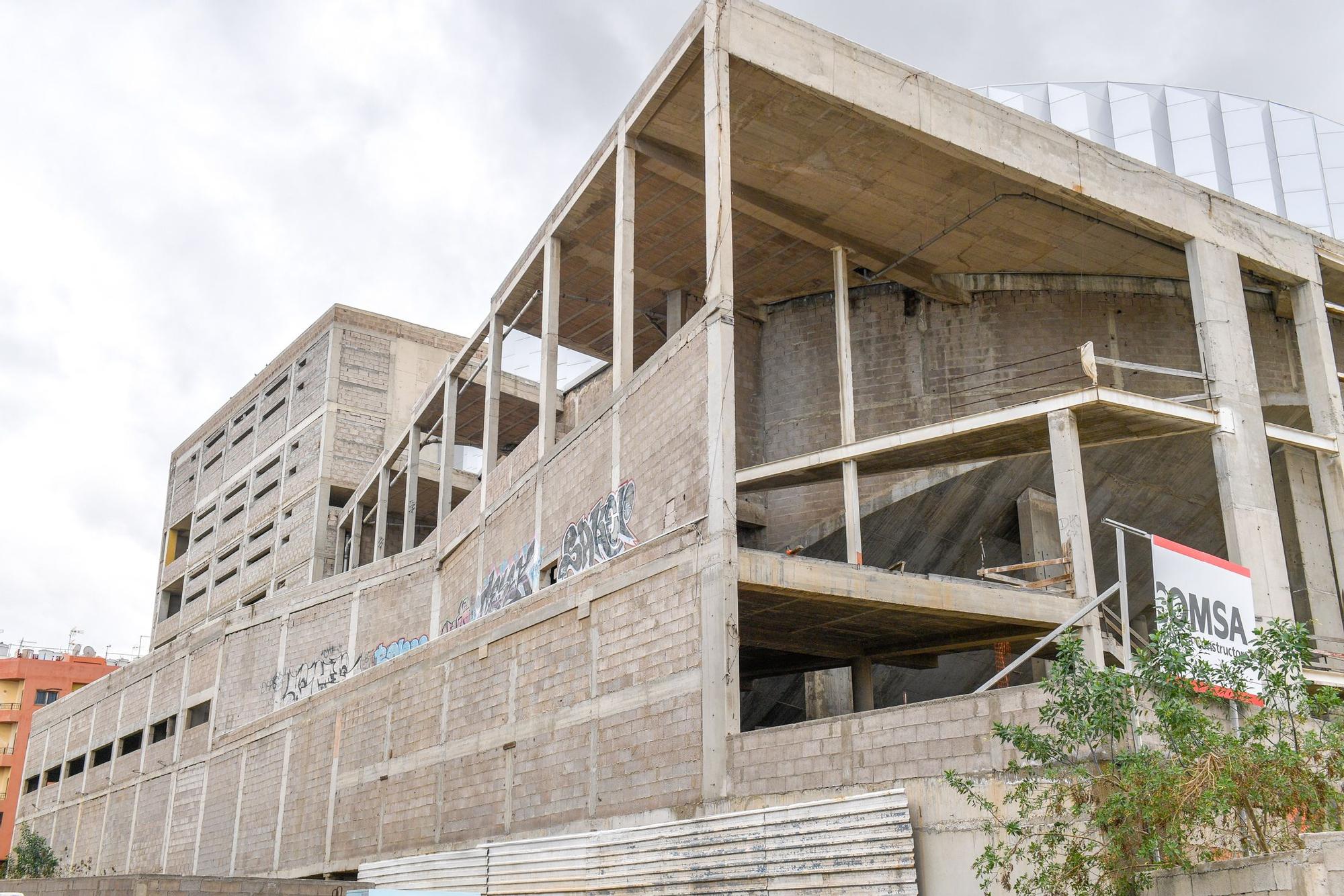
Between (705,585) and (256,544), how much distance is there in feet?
126

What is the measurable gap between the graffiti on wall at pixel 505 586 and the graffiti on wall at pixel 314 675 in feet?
18.2

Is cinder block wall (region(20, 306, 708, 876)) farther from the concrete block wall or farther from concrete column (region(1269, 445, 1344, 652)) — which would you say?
concrete column (region(1269, 445, 1344, 652))

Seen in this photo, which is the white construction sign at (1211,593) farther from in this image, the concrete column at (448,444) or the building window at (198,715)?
the building window at (198,715)

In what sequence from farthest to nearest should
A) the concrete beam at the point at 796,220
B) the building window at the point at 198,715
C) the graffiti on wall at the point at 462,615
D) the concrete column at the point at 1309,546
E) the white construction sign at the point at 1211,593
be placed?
the building window at the point at 198,715 → the graffiti on wall at the point at 462,615 → the concrete beam at the point at 796,220 → the concrete column at the point at 1309,546 → the white construction sign at the point at 1211,593

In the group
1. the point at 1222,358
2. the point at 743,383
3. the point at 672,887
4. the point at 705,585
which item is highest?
the point at 743,383

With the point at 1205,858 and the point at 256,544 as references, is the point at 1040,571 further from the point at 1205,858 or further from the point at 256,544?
the point at 256,544

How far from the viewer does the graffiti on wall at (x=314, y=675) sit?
117ft

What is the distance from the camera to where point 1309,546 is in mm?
24281

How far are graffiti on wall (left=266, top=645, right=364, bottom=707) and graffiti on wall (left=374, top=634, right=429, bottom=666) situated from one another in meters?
0.73

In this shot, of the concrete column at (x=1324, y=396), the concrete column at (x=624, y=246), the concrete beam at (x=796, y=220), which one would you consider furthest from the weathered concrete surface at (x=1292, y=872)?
the concrete beam at (x=796, y=220)

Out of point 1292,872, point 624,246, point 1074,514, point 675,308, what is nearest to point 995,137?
point 1074,514

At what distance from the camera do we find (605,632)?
20.2 metres

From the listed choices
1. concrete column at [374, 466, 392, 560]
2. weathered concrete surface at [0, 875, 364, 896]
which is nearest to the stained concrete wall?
weathered concrete surface at [0, 875, 364, 896]

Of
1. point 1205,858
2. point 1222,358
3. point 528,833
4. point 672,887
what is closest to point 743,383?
point 1222,358
